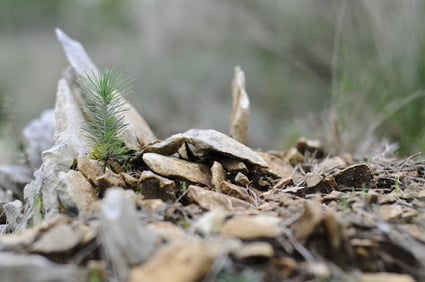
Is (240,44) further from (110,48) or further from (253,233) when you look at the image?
(253,233)

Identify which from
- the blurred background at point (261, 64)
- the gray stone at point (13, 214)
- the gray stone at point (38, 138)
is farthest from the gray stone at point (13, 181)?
the gray stone at point (13, 214)

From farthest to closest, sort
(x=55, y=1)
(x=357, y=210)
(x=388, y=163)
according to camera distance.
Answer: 1. (x=55, y=1)
2. (x=388, y=163)
3. (x=357, y=210)

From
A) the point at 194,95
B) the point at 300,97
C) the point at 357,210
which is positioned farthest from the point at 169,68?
the point at 357,210

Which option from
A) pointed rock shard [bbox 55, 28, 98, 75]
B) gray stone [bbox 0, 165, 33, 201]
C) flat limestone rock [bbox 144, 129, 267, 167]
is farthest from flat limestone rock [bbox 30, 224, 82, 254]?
gray stone [bbox 0, 165, 33, 201]

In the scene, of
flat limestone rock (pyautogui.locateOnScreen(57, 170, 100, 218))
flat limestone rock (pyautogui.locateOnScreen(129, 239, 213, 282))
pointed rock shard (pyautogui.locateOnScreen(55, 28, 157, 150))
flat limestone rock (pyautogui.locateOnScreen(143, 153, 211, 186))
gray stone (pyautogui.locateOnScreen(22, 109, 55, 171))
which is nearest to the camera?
flat limestone rock (pyautogui.locateOnScreen(129, 239, 213, 282))

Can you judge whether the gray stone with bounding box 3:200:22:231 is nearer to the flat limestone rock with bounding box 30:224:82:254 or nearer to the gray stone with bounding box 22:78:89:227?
the gray stone with bounding box 22:78:89:227

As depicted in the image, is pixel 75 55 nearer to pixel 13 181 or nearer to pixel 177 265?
pixel 13 181
